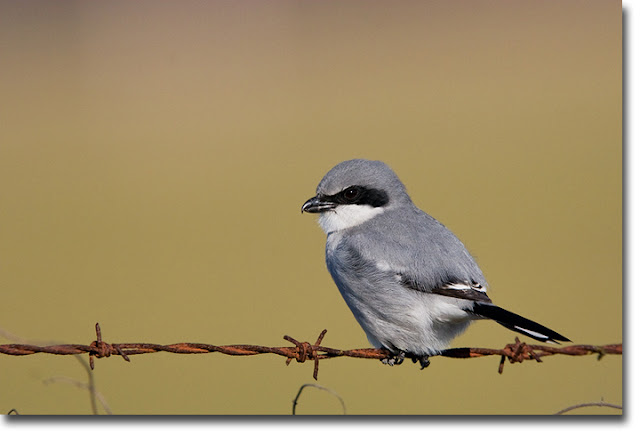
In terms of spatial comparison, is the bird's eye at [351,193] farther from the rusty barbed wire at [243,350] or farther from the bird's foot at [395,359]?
the rusty barbed wire at [243,350]

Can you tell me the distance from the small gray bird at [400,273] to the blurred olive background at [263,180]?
62 centimetres

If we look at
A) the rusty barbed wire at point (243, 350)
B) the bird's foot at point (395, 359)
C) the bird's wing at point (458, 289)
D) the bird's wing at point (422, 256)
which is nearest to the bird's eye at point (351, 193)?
the bird's wing at point (422, 256)

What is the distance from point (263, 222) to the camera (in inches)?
368

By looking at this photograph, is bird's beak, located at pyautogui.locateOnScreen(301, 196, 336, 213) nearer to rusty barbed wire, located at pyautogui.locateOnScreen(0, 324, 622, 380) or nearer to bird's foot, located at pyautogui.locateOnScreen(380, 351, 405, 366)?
bird's foot, located at pyautogui.locateOnScreen(380, 351, 405, 366)

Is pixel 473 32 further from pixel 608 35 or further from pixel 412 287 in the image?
pixel 412 287

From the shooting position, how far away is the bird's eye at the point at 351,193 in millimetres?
3834

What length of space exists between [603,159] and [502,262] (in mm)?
2357

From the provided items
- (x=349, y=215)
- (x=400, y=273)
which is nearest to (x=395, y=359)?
(x=400, y=273)

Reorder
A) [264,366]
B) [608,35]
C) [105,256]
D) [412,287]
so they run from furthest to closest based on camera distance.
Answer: [608,35] → [105,256] → [264,366] → [412,287]

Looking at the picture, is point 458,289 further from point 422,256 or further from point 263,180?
point 263,180

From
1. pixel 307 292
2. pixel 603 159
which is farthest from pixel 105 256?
pixel 603 159

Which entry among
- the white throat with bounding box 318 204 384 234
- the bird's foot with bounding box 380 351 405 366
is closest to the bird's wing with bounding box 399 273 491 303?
the bird's foot with bounding box 380 351 405 366

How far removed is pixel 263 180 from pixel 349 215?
7.05 metres

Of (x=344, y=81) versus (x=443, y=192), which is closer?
(x=443, y=192)
